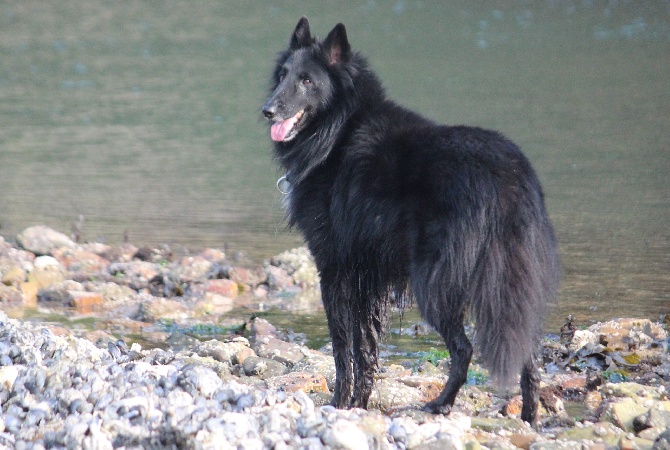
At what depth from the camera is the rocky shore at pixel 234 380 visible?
12.7ft

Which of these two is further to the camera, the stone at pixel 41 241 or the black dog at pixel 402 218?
the stone at pixel 41 241

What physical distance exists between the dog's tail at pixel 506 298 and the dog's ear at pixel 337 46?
1.45 metres

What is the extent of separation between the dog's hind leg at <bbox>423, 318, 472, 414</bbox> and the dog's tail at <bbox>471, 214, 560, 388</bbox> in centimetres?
18

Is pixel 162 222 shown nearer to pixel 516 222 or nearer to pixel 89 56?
pixel 516 222

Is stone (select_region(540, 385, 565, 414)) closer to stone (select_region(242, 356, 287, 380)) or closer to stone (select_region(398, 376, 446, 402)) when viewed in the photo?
stone (select_region(398, 376, 446, 402))

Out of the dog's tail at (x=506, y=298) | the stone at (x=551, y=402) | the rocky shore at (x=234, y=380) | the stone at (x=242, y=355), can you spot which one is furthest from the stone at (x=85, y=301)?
the dog's tail at (x=506, y=298)

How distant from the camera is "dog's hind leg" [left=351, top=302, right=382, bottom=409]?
16.9 ft

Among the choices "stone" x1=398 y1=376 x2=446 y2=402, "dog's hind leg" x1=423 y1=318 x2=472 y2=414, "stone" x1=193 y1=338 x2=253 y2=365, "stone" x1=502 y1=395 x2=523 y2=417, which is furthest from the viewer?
"stone" x1=193 y1=338 x2=253 y2=365

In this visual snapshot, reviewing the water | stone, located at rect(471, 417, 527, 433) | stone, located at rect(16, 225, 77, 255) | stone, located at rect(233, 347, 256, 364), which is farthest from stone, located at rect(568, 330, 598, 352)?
stone, located at rect(16, 225, 77, 255)

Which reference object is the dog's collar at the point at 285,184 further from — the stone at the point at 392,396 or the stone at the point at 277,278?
the stone at the point at 277,278

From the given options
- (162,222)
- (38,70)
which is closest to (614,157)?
(162,222)

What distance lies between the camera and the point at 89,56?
86.8 feet

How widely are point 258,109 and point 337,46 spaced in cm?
397

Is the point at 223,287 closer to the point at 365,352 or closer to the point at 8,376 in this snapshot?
the point at 365,352
